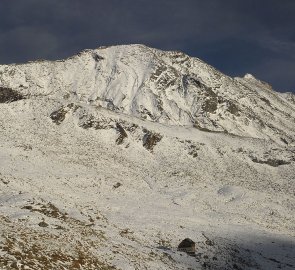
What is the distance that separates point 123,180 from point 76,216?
17166mm

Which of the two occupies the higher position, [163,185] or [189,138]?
[189,138]

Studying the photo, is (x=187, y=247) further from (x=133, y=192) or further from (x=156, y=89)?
(x=156, y=89)

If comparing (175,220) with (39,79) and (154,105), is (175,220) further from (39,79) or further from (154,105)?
(39,79)

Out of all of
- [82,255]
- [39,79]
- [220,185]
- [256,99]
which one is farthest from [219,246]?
[256,99]

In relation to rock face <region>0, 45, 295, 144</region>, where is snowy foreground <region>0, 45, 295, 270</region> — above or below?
below

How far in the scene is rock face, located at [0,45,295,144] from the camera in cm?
10850

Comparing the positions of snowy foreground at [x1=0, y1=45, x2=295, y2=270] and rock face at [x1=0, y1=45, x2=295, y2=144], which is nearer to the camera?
snowy foreground at [x1=0, y1=45, x2=295, y2=270]

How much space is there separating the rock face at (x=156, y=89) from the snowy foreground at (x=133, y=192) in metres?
4.30

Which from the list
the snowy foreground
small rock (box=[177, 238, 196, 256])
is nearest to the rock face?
the snowy foreground

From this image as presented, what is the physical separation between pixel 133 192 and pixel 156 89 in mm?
72449

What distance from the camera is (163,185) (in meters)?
50.4

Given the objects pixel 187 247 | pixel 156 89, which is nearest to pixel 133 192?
pixel 187 247

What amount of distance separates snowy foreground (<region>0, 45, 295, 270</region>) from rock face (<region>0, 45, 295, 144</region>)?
4305 mm

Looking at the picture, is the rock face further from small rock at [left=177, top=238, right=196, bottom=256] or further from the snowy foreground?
small rock at [left=177, top=238, right=196, bottom=256]
